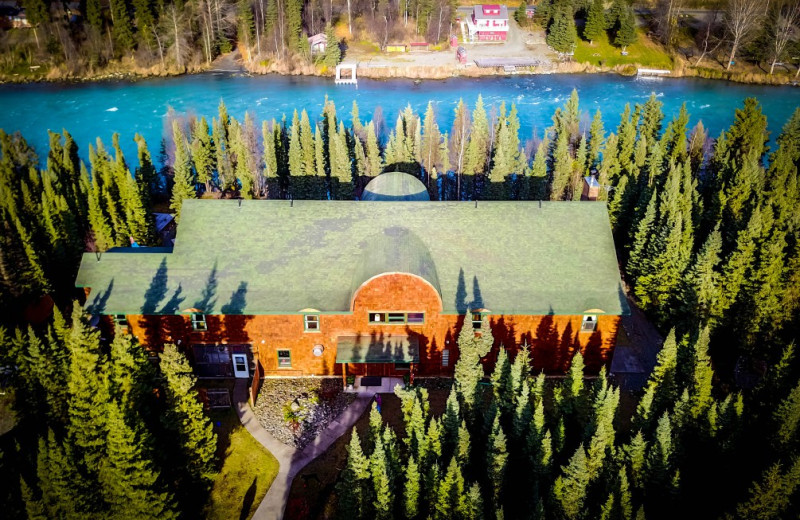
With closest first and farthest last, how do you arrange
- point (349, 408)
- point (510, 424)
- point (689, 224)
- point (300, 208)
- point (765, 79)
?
point (510, 424) → point (349, 408) → point (300, 208) → point (689, 224) → point (765, 79)

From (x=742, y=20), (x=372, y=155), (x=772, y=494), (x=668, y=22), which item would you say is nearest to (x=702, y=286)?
(x=772, y=494)

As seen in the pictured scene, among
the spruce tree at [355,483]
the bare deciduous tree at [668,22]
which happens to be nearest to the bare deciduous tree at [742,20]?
the bare deciduous tree at [668,22]

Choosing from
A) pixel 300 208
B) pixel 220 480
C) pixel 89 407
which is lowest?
pixel 220 480

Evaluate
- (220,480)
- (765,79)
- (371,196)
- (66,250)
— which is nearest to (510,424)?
(220,480)

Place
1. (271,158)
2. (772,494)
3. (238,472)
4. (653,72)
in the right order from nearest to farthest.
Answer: (772,494)
(238,472)
(271,158)
(653,72)

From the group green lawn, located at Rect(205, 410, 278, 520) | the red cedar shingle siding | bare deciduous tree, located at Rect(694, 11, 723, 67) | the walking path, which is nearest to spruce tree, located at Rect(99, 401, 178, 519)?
green lawn, located at Rect(205, 410, 278, 520)

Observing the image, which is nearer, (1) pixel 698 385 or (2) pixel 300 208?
(1) pixel 698 385

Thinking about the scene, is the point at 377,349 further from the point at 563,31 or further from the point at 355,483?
the point at 563,31

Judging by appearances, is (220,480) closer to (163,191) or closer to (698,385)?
(698,385)
